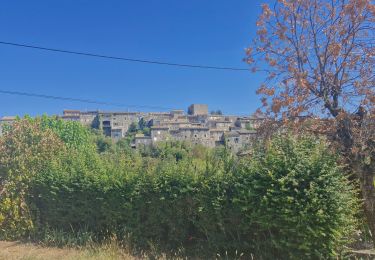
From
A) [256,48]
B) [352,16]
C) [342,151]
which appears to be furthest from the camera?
[256,48]

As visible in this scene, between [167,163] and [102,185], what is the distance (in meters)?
1.60

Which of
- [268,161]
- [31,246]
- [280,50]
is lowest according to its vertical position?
[31,246]

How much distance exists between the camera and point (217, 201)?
214 inches

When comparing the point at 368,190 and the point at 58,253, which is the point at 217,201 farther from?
the point at 58,253

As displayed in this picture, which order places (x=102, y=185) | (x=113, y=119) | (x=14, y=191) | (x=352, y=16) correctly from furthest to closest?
(x=113, y=119) → (x=14, y=191) → (x=102, y=185) → (x=352, y=16)

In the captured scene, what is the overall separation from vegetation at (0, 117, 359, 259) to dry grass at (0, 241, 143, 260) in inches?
11.9

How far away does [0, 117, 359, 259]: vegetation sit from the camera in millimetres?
4684

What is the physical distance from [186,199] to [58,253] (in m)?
3.15

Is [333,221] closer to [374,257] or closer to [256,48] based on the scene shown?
[374,257]

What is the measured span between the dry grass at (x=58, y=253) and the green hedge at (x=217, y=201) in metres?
0.45

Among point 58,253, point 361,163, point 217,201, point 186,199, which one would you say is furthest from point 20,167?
point 361,163

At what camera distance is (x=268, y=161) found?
5.21 metres

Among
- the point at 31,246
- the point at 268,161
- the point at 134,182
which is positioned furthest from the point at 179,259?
the point at 31,246

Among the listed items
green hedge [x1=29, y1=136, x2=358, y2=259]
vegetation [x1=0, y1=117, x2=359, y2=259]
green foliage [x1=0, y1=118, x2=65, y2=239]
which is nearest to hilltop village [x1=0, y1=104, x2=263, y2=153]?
green foliage [x1=0, y1=118, x2=65, y2=239]
